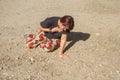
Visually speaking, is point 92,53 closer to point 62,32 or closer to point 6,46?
point 62,32

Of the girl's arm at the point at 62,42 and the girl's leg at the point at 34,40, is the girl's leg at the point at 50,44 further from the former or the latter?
the girl's arm at the point at 62,42

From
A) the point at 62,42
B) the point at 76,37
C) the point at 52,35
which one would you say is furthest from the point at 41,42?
the point at 76,37

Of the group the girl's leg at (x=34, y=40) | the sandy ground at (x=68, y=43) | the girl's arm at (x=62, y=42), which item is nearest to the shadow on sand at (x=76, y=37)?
the sandy ground at (x=68, y=43)

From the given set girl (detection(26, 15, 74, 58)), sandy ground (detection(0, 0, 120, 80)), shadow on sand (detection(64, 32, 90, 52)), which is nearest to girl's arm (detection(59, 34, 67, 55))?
girl (detection(26, 15, 74, 58))

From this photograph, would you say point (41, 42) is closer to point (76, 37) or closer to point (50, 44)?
point (50, 44)

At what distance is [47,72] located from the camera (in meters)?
4.74

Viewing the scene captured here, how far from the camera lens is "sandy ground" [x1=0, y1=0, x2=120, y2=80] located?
4773mm

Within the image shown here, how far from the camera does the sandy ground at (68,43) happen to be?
4773 millimetres

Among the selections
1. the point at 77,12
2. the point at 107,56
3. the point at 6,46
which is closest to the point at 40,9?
the point at 77,12

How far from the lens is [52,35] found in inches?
218

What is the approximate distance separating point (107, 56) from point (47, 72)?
1.38m

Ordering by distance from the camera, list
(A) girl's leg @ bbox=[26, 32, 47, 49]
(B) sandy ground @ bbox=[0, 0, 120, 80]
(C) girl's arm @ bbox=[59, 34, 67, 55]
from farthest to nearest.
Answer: (A) girl's leg @ bbox=[26, 32, 47, 49] → (C) girl's arm @ bbox=[59, 34, 67, 55] → (B) sandy ground @ bbox=[0, 0, 120, 80]

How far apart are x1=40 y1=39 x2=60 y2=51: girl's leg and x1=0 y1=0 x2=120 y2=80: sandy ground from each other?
97 mm

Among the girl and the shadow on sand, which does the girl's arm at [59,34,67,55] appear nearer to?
the girl
